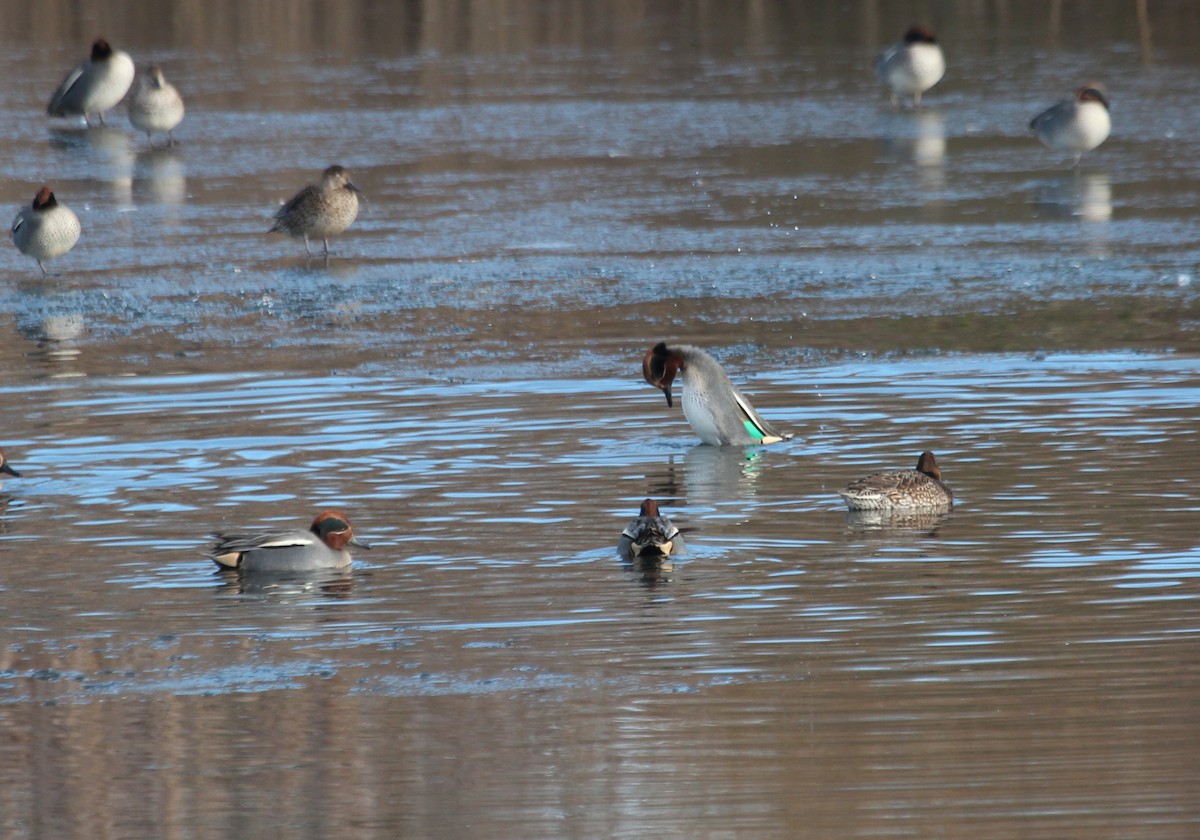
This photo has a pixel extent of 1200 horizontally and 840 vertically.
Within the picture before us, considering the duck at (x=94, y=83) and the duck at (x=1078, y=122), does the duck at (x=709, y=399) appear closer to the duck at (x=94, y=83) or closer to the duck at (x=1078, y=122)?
the duck at (x=1078, y=122)

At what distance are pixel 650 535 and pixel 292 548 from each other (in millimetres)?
1578

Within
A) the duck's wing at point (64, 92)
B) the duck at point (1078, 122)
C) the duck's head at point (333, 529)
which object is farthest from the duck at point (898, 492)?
the duck's wing at point (64, 92)

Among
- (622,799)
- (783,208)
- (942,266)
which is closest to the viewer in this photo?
(622,799)

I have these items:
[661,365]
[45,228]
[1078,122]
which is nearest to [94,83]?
[45,228]

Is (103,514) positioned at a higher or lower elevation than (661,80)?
lower

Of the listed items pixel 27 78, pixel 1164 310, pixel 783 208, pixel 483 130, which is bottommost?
pixel 1164 310

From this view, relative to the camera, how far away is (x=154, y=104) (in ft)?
78.2

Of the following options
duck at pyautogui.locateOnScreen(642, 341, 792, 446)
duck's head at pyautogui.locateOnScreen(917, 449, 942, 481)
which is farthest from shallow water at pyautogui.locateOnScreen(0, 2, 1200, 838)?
duck's head at pyautogui.locateOnScreen(917, 449, 942, 481)

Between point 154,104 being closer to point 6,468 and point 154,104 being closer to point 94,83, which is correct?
point 94,83

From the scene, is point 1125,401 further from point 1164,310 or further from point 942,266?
point 942,266

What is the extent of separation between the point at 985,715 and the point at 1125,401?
5.66 metres

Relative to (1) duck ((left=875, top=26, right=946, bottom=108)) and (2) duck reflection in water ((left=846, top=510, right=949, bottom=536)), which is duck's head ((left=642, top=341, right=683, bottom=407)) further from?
(1) duck ((left=875, top=26, right=946, bottom=108))

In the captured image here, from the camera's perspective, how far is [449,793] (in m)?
6.34

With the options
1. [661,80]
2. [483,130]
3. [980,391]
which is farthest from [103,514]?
[661,80]
